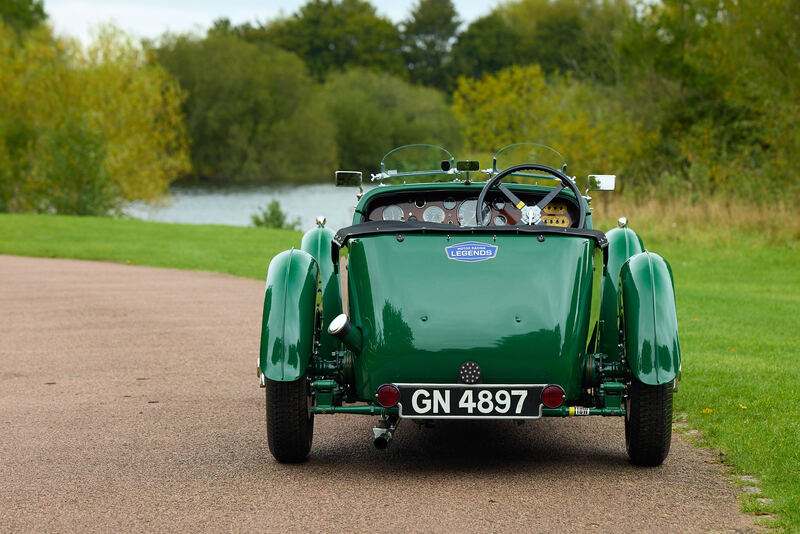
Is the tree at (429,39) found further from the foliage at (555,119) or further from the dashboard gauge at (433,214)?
the dashboard gauge at (433,214)

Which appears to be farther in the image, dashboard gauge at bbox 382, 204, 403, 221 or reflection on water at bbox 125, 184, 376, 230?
reflection on water at bbox 125, 184, 376, 230

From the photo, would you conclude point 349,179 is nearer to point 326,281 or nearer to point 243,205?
point 326,281

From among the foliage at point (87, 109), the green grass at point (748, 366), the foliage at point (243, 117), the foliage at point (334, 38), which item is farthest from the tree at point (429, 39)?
the green grass at point (748, 366)

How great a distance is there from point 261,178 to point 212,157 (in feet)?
9.95

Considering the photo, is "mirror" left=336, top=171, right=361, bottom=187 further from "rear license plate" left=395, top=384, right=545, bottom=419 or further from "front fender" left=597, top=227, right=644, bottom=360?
"rear license plate" left=395, top=384, right=545, bottom=419

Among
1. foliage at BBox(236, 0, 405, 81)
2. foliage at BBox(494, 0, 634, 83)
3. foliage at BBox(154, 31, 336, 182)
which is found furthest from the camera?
foliage at BBox(236, 0, 405, 81)

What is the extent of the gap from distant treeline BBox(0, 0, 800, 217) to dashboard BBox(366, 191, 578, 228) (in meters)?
14.9

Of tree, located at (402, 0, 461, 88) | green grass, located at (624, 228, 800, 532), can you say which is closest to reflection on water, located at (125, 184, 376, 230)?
green grass, located at (624, 228, 800, 532)

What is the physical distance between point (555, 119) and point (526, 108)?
9.04 feet

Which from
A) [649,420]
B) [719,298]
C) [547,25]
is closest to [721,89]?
[719,298]

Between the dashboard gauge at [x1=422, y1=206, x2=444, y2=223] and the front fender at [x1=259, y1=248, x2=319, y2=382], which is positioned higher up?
the dashboard gauge at [x1=422, y1=206, x2=444, y2=223]

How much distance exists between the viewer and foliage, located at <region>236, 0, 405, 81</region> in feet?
299

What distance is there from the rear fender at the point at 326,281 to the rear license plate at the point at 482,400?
772 millimetres

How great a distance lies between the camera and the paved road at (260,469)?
4141 mm
